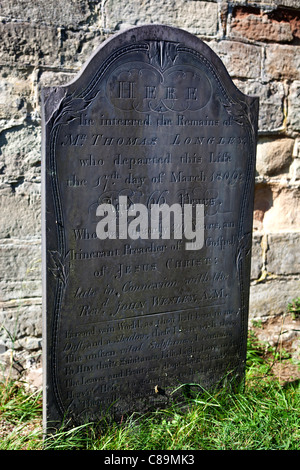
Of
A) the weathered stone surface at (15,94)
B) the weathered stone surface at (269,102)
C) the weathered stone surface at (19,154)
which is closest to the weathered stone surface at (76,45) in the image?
the weathered stone surface at (15,94)

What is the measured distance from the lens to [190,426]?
8.82 ft

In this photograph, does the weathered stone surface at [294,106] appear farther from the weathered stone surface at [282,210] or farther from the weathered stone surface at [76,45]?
the weathered stone surface at [76,45]

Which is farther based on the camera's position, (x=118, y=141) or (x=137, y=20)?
(x=137, y=20)

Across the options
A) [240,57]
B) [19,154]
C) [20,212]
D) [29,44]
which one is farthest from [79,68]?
[240,57]

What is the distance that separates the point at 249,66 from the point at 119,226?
1600 mm

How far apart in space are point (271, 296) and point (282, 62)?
1.62 meters

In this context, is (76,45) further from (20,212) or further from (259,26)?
(259,26)

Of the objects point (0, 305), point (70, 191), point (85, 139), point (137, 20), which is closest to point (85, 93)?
point (85, 139)

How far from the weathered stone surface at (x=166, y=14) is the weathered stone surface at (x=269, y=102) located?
441 millimetres

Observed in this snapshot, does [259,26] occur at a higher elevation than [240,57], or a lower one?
higher

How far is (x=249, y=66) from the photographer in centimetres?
347

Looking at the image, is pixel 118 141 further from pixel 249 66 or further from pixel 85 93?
pixel 249 66

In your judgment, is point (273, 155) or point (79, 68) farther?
point (273, 155)

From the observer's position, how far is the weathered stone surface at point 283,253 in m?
3.73
